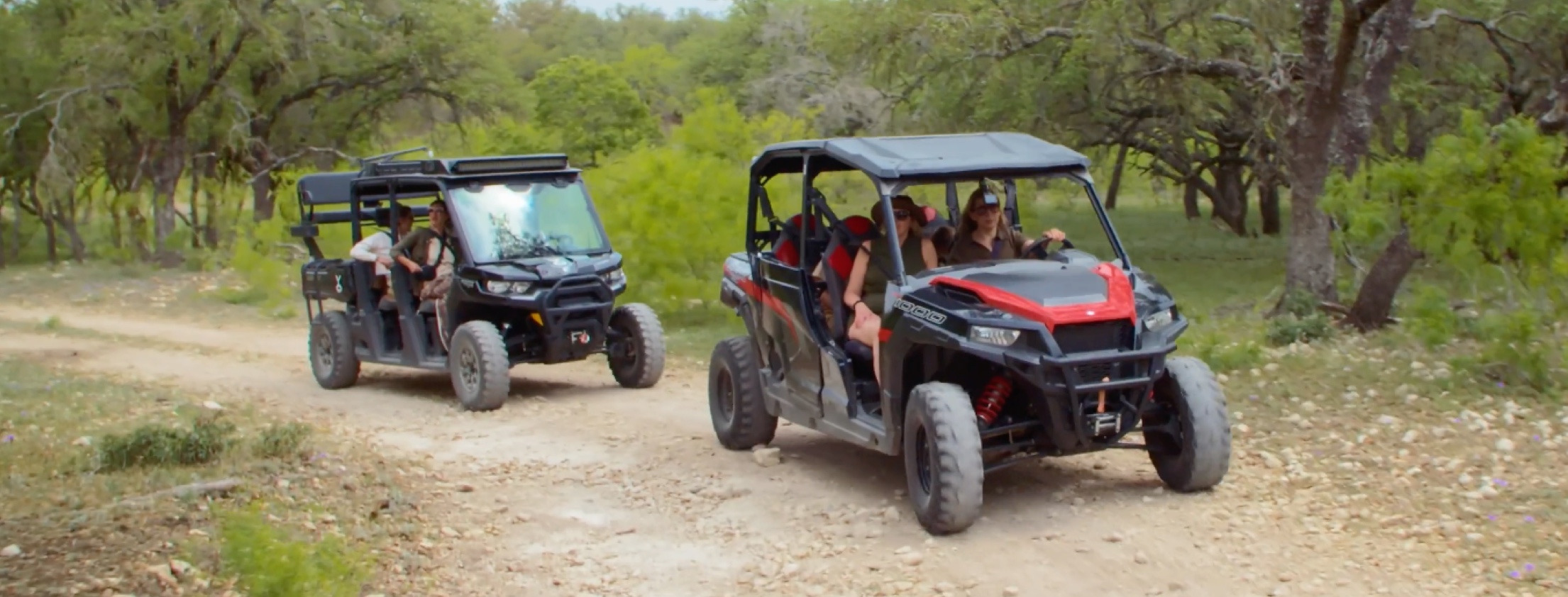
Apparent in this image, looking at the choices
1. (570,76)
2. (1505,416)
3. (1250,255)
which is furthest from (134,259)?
(1505,416)

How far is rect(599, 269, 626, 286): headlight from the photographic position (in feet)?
41.3

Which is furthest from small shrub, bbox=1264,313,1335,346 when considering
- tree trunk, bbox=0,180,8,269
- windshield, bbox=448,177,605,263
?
tree trunk, bbox=0,180,8,269

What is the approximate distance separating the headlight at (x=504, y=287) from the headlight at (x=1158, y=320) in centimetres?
584

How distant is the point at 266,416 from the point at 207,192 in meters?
21.7

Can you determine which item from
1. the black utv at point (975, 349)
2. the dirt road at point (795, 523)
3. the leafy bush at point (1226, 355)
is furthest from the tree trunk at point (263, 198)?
the black utv at point (975, 349)

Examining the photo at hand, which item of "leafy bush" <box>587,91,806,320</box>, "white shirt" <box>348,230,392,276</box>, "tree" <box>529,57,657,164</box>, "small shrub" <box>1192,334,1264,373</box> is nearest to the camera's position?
Answer: "small shrub" <box>1192,334,1264,373</box>

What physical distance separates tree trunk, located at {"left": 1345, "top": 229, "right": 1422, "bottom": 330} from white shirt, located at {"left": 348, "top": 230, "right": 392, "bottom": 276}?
26.8ft

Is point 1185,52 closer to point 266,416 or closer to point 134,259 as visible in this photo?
point 266,416

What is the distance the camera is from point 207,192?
104ft

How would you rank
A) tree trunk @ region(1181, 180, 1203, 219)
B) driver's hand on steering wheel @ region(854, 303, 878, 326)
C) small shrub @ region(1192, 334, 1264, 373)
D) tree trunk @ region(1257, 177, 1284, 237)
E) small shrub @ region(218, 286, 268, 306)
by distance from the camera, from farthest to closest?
tree trunk @ region(1181, 180, 1203, 219) → tree trunk @ region(1257, 177, 1284, 237) → small shrub @ region(218, 286, 268, 306) → small shrub @ region(1192, 334, 1264, 373) → driver's hand on steering wheel @ region(854, 303, 878, 326)

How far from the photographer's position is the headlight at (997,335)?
7.26m

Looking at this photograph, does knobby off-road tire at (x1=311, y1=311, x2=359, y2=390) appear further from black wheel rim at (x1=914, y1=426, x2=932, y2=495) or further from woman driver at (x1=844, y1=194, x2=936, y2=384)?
black wheel rim at (x1=914, y1=426, x2=932, y2=495)

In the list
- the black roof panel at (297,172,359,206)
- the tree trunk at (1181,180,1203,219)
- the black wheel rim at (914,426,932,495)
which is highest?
the black roof panel at (297,172,359,206)

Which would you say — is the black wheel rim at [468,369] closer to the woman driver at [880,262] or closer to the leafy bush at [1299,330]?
the woman driver at [880,262]
